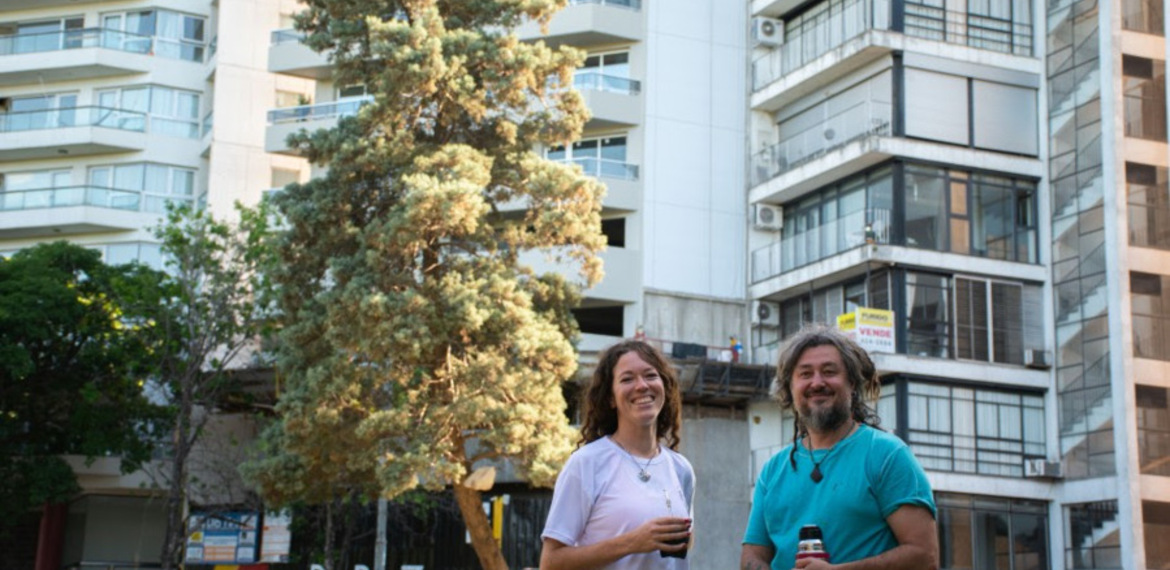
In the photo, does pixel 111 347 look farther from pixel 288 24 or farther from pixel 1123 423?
pixel 1123 423

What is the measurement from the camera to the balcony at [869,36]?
36.3m

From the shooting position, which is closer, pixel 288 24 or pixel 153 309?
pixel 153 309

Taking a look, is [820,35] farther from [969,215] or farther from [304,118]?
[304,118]

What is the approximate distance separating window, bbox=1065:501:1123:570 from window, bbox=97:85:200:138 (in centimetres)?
2880

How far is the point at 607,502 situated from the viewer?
602 centimetres

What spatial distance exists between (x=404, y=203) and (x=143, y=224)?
72.7 feet

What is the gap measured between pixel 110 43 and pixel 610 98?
18088 mm

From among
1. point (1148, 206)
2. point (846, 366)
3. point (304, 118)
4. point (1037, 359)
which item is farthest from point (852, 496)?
point (304, 118)

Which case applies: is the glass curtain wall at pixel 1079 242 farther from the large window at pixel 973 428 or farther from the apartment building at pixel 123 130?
the apartment building at pixel 123 130

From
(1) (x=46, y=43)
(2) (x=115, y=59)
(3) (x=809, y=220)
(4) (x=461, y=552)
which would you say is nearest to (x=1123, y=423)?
(3) (x=809, y=220)

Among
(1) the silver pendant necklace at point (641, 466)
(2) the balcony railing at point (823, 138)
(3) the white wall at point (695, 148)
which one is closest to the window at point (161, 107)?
(3) the white wall at point (695, 148)

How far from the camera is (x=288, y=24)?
47.7 metres

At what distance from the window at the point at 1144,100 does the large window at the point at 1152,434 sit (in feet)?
19.2

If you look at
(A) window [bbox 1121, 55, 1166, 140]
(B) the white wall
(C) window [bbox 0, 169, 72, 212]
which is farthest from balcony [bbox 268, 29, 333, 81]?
(A) window [bbox 1121, 55, 1166, 140]
